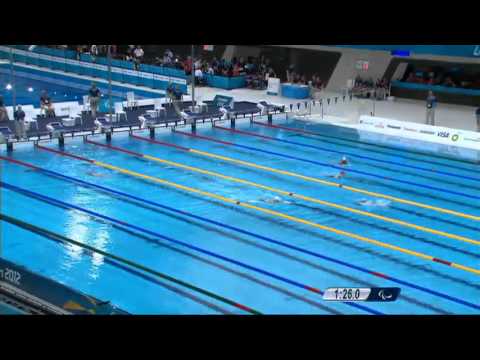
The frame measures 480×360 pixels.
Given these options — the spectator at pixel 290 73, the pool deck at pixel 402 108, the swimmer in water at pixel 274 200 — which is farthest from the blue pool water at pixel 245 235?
the spectator at pixel 290 73

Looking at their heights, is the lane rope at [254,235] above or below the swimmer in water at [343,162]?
below

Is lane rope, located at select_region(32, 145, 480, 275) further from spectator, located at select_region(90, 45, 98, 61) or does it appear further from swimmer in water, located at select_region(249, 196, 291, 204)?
spectator, located at select_region(90, 45, 98, 61)

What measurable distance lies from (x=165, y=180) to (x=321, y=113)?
9479mm

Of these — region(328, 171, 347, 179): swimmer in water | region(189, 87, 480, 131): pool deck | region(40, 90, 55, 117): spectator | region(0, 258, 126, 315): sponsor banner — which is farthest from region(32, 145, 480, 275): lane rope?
region(189, 87, 480, 131): pool deck

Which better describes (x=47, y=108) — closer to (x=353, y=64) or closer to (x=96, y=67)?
(x=96, y=67)

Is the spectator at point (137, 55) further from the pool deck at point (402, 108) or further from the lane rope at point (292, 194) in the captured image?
the lane rope at point (292, 194)

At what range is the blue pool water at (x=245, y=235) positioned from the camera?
9.83 m

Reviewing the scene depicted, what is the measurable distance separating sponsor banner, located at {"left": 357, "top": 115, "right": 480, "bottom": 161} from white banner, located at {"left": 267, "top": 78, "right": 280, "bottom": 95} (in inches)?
268

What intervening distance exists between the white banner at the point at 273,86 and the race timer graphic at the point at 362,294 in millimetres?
18879

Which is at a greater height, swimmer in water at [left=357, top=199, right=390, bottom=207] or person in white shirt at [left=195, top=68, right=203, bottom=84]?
person in white shirt at [left=195, top=68, right=203, bottom=84]

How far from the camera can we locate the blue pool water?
9828mm

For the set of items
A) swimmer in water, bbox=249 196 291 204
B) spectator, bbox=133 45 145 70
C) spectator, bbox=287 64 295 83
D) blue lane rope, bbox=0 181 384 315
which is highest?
spectator, bbox=133 45 145 70

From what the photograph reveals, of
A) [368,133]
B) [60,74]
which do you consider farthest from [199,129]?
[60,74]

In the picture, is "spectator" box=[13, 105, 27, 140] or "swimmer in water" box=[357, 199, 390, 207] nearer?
"swimmer in water" box=[357, 199, 390, 207]
